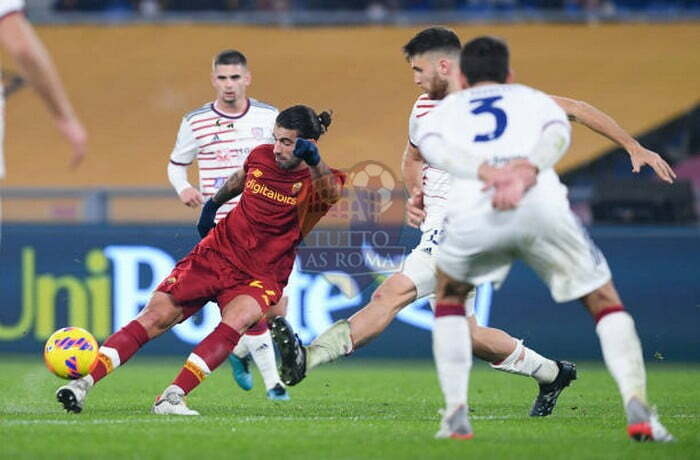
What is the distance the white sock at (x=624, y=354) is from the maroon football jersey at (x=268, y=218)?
2553mm

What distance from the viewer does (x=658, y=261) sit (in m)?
14.4

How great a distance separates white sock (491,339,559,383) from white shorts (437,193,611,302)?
6.63 ft

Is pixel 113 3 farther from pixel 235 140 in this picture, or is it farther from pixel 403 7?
pixel 235 140

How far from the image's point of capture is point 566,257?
6793mm

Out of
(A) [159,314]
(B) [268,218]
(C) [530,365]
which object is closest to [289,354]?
(A) [159,314]

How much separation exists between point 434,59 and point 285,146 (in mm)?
1008

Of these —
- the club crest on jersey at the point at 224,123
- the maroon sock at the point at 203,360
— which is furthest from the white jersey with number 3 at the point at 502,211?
the club crest on jersey at the point at 224,123

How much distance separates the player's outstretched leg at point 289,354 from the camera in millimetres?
7789

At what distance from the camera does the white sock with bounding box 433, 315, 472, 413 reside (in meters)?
6.82

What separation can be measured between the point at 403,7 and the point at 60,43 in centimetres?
508

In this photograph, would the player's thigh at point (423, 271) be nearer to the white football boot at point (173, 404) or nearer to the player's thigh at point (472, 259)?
the white football boot at point (173, 404)

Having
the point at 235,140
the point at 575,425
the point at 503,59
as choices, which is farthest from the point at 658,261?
the point at 503,59

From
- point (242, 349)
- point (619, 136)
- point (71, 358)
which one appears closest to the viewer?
point (619, 136)

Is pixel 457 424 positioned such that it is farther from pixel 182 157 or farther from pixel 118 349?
pixel 182 157
